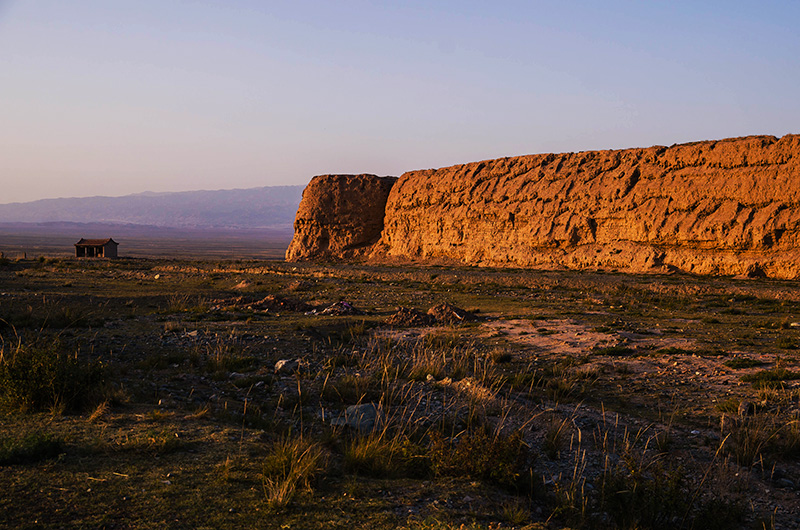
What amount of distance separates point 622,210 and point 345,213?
2675 cm

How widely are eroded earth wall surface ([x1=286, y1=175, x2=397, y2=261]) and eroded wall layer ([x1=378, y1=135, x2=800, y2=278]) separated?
412 centimetres

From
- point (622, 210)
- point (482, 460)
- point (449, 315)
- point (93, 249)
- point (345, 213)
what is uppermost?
point (345, 213)

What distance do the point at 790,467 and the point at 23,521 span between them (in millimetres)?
8040

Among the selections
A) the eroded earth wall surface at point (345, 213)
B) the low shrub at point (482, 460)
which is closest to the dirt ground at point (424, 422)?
the low shrub at point (482, 460)

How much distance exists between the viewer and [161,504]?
15.7 feet

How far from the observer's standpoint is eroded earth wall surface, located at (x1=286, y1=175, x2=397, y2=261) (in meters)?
53.8

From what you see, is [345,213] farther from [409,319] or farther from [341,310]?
[409,319]

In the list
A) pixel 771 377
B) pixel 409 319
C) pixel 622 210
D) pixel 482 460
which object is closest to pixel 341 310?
pixel 409 319

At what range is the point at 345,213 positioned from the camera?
54.0 meters

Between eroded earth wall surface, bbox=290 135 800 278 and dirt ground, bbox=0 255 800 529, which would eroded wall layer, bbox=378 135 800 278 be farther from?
dirt ground, bbox=0 255 800 529

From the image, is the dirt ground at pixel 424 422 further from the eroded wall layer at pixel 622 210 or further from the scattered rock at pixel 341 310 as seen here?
the eroded wall layer at pixel 622 210

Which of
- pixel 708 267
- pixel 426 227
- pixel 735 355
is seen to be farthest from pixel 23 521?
pixel 426 227

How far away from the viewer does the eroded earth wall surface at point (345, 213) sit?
53812 millimetres

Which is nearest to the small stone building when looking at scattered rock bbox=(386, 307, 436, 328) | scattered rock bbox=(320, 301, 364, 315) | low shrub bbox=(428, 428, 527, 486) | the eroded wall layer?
the eroded wall layer
